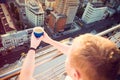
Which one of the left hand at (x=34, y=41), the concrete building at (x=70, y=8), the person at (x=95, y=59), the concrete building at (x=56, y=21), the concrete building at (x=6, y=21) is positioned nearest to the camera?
the person at (x=95, y=59)

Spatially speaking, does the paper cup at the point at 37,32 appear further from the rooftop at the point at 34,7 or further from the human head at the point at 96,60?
the rooftop at the point at 34,7

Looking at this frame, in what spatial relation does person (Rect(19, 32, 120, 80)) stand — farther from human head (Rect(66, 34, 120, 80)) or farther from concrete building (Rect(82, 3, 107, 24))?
concrete building (Rect(82, 3, 107, 24))

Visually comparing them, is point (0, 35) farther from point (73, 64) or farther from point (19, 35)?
point (73, 64)

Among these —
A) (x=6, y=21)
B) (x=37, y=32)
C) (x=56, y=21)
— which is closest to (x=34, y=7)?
(x=56, y=21)

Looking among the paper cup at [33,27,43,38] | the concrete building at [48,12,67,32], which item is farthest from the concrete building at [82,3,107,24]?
the paper cup at [33,27,43,38]

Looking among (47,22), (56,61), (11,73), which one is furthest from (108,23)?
(11,73)

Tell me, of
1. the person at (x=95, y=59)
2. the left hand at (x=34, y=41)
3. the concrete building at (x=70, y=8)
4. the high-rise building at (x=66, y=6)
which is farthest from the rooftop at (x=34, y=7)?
the person at (x=95, y=59)
